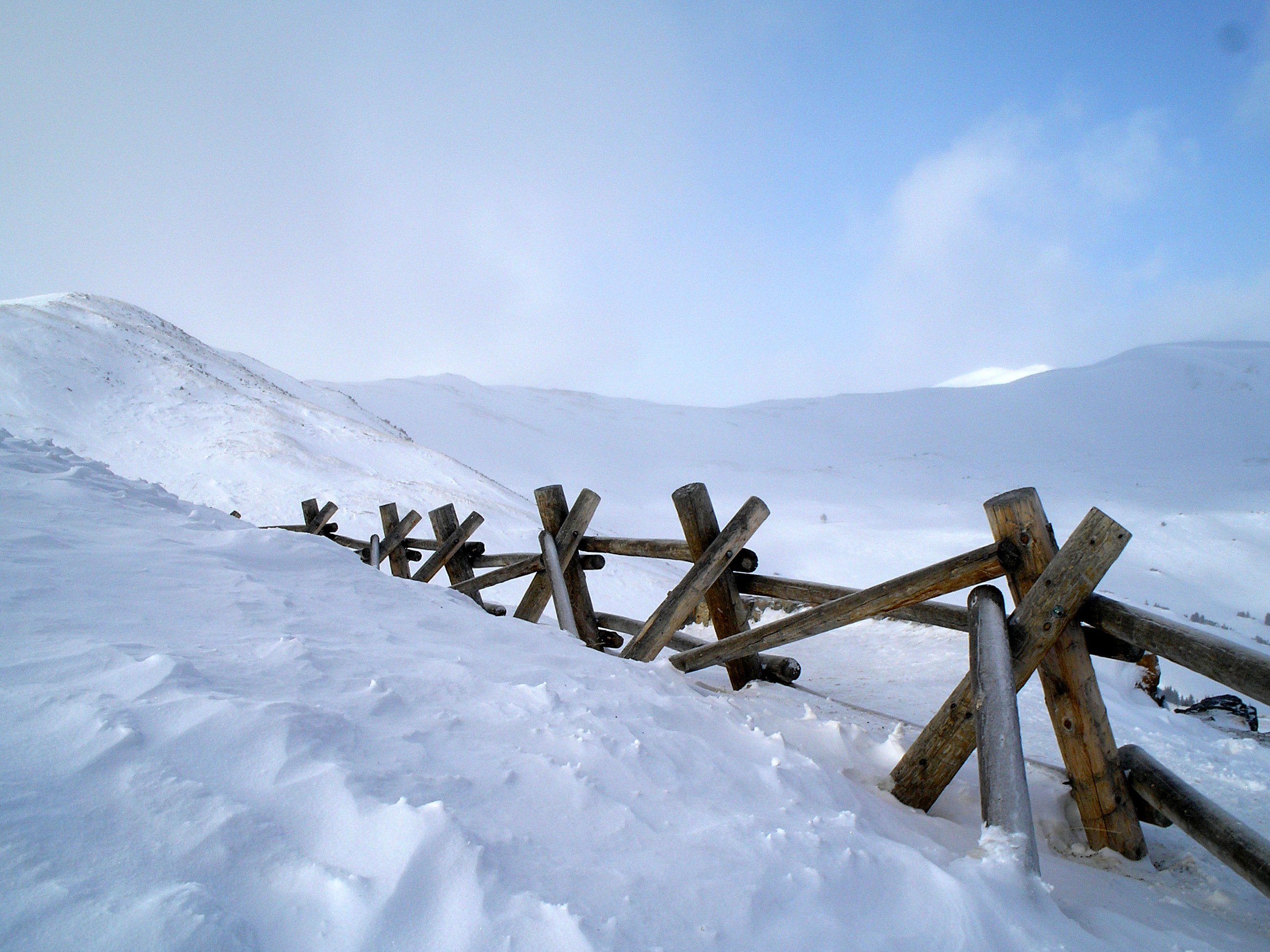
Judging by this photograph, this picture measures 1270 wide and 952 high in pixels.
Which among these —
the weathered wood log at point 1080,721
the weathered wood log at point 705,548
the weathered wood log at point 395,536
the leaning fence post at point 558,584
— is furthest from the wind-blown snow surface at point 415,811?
the weathered wood log at point 395,536

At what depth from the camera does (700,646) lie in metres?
3.61

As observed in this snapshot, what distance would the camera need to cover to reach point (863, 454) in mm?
33094

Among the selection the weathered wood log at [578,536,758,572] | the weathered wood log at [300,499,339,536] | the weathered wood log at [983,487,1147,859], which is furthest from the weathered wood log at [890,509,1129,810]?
the weathered wood log at [300,499,339,536]

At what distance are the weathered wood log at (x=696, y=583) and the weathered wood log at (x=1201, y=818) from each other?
1658 millimetres

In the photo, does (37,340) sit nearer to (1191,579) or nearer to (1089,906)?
(1089,906)

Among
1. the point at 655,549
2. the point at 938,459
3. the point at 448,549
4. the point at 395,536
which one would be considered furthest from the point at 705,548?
the point at 938,459

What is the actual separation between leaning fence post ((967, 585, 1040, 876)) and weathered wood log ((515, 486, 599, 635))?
2.71m

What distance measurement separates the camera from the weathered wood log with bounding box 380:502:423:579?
710 centimetres

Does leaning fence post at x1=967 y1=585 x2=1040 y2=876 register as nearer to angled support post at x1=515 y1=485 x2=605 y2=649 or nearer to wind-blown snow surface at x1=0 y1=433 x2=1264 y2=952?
wind-blown snow surface at x1=0 y1=433 x2=1264 y2=952

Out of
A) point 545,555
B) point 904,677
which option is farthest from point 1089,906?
point 545,555

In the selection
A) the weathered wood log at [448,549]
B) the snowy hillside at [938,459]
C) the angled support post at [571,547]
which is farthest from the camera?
the snowy hillside at [938,459]

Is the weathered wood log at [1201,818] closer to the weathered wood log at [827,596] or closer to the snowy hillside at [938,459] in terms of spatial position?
the weathered wood log at [827,596]

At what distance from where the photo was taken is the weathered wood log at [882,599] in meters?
2.52

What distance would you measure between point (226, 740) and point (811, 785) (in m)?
1.75
